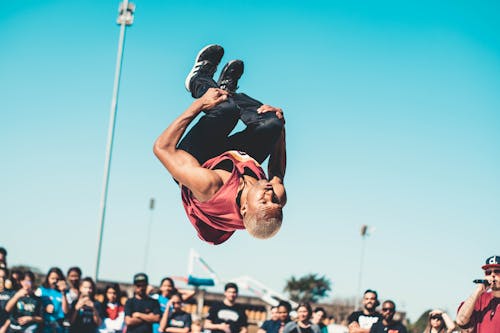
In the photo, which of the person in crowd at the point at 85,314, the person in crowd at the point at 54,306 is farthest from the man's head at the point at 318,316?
the person in crowd at the point at 54,306

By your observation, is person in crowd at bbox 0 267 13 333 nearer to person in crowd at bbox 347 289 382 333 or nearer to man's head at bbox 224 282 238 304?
man's head at bbox 224 282 238 304

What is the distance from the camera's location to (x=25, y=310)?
1114 cm

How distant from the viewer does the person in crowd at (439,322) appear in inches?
374

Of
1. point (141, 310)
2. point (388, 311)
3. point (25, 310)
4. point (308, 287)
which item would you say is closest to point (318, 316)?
point (388, 311)

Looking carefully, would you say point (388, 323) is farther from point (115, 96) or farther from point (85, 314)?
point (115, 96)

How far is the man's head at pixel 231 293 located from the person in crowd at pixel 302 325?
3.07 ft

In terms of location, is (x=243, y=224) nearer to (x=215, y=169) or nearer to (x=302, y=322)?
(x=215, y=169)

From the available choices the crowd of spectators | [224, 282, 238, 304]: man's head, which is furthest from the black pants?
[224, 282, 238, 304]: man's head

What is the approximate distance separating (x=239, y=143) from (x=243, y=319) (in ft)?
16.8

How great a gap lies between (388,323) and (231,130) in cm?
481

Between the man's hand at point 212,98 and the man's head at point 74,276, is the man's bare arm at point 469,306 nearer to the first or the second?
the man's hand at point 212,98

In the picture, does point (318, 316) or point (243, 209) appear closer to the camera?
point (243, 209)

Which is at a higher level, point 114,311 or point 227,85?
point 227,85

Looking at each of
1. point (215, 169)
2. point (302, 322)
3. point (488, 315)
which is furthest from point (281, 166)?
point (302, 322)
